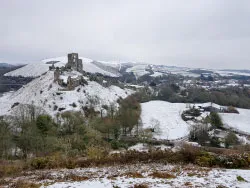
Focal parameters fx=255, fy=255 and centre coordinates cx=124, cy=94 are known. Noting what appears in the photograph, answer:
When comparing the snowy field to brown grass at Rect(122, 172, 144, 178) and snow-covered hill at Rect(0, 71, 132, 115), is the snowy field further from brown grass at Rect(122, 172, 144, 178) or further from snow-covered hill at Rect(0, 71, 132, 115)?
brown grass at Rect(122, 172, 144, 178)

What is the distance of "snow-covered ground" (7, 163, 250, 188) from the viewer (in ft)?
34.1

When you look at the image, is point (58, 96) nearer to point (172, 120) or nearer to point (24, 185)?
point (172, 120)

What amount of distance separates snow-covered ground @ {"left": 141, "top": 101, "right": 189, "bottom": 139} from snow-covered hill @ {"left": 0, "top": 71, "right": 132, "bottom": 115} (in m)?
11.3

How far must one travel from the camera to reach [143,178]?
1145 cm

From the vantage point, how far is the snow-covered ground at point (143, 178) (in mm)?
10398

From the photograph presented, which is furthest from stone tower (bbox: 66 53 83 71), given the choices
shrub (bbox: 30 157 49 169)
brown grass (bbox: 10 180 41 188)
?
brown grass (bbox: 10 180 41 188)

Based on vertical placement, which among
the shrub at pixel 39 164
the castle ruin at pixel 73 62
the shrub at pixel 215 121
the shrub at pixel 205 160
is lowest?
the shrub at pixel 215 121

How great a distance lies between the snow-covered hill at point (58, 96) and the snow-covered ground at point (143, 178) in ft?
152

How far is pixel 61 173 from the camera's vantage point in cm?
1341

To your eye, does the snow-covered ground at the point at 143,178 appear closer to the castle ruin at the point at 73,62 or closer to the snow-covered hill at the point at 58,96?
the snow-covered hill at the point at 58,96

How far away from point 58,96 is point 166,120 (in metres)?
28.1

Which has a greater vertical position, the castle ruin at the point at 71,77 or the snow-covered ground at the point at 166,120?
the castle ruin at the point at 71,77

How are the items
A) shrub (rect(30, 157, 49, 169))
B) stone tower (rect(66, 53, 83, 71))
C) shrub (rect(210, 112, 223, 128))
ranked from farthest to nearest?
stone tower (rect(66, 53, 83, 71))
shrub (rect(210, 112, 223, 128))
shrub (rect(30, 157, 49, 169))

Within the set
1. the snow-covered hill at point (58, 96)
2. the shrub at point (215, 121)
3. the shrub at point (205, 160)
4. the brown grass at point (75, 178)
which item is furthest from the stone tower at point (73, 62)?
the brown grass at point (75, 178)
